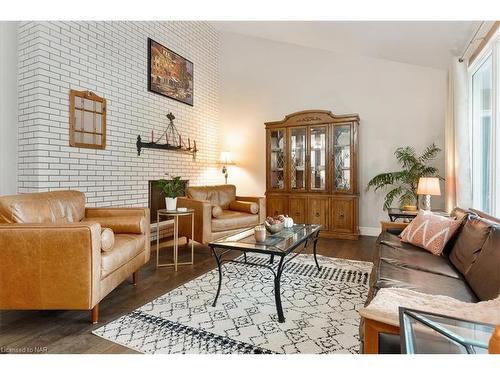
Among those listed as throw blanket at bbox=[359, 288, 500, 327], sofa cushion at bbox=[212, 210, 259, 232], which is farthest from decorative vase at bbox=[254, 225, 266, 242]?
sofa cushion at bbox=[212, 210, 259, 232]

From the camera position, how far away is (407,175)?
4191 mm

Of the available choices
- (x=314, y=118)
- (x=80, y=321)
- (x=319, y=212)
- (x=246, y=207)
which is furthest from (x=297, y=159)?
(x=80, y=321)

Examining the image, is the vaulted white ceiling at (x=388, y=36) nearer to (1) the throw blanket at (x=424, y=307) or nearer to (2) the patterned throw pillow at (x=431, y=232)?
(2) the patterned throw pillow at (x=431, y=232)

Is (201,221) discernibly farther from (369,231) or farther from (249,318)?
(369,231)

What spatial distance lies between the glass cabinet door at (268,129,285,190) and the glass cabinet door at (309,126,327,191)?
1.68ft

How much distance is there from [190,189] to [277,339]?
287 cm

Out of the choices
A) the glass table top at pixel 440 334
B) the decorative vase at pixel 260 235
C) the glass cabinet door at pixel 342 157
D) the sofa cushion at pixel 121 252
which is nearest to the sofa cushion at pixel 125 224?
the sofa cushion at pixel 121 252

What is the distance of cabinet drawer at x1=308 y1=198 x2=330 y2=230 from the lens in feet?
15.3

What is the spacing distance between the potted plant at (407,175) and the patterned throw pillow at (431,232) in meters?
1.46

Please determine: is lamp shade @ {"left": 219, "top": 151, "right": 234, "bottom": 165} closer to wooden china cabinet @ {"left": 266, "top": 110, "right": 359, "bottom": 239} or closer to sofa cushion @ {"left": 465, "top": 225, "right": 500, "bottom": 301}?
wooden china cabinet @ {"left": 266, "top": 110, "right": 359, "bottom": 239}

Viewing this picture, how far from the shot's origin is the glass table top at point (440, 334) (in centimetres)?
80

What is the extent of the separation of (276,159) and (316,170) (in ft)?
2.43

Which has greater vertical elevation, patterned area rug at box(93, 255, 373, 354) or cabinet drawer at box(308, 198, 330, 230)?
cabinet drawer at box(308, 198, 330, 230)

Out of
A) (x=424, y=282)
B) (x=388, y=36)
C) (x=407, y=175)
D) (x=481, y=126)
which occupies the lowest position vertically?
(x=424, y=282)
